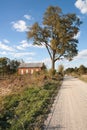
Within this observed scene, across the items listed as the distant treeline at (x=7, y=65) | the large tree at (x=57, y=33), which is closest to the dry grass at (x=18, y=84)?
the large tree at (x=57, y=33)

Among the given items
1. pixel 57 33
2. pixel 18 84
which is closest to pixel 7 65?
pixel 57 33

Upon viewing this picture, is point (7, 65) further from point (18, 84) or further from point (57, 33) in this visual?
point (18, 84)

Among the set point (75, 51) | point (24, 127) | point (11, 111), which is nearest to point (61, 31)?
point (75, 51)

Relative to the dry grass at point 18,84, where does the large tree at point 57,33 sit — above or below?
above

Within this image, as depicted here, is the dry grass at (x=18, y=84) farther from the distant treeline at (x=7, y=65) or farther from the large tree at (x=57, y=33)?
the distant treeline at (x=7, y=65)

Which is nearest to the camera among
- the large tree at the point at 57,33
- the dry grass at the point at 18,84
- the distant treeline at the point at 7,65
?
the dry grass at the point at 18,84

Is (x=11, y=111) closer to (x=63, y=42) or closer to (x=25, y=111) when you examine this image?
(x=25, y=111)

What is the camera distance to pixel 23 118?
27.5ft

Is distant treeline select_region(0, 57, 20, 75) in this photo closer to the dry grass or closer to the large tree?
the large tree

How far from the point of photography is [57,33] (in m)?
43.2

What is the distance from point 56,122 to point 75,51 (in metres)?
37.1

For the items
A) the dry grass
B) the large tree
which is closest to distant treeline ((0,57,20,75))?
the large tree

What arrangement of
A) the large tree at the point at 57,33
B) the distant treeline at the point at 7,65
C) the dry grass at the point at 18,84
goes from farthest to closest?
the distant treeline at the point at 7,65 < the large tree at the point at 57,33 < the dry grass at the point at 18,84

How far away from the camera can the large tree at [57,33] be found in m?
42.6
